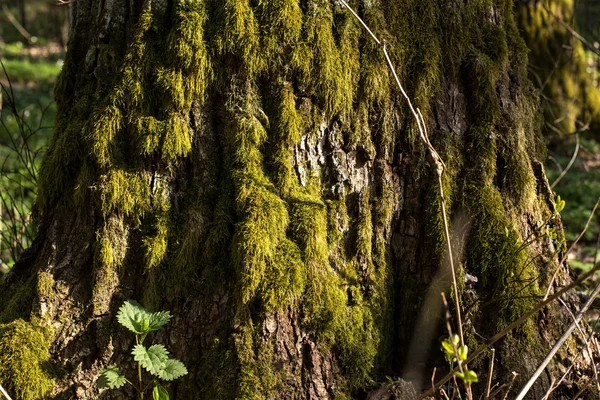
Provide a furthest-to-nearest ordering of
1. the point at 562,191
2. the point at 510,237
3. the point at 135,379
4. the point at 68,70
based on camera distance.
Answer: the point at 562,191
the point at 68,70
the point at 510,237
the point at 135,379

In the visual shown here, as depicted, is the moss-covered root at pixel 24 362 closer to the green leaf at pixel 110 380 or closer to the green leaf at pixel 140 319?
the green leaf at pixel 110 380

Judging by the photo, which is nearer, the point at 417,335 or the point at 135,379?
the point at 135,379

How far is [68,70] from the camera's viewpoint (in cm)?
263

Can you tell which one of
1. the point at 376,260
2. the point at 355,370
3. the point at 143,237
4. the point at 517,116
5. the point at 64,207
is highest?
the point at 517,116

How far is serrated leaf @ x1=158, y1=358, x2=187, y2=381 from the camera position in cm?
211

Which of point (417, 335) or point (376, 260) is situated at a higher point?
point (376, 260)

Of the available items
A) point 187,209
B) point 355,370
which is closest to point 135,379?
point 187,209

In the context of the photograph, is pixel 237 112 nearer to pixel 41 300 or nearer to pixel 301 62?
pixel 301 62

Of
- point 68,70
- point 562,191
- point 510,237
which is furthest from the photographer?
point 562,191

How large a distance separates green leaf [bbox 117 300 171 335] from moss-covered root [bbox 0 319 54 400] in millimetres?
385

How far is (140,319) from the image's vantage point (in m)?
2.22

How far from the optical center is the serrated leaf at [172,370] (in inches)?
83.0

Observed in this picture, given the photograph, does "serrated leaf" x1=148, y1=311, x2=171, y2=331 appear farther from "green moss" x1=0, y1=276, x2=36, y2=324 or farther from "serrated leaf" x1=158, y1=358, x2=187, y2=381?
"green moss" x1=0, y1=276, x2=36, y2=324

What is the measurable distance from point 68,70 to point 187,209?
0.94 m
